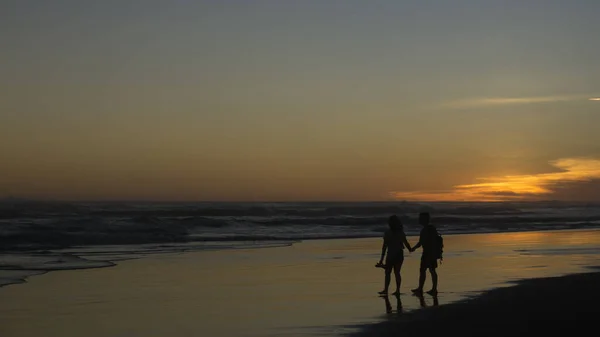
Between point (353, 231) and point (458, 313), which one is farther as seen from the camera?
point (353, 231)

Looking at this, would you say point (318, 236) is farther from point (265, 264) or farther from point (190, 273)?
point (190, 273)

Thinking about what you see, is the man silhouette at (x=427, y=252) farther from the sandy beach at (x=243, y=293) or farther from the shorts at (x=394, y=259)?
the sandy beach at (x=243, y=293)

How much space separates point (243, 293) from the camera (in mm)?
14188

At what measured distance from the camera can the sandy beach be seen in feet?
35.2

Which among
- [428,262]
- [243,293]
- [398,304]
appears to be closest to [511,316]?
[398,304]

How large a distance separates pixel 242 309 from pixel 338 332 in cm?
254

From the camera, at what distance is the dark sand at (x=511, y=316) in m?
9.92

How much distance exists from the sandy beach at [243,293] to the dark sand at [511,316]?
17 centimetres

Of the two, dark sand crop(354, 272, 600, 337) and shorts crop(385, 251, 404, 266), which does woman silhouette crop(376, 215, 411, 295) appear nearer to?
shorts crop(385, 251, 404, 266)

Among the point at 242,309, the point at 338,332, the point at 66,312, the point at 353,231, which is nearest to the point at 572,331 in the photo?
the point at 338,332

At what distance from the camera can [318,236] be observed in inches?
1375

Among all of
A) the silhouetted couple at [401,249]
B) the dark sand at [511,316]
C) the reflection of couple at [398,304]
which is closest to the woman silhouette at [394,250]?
the silhouetted couple at [401,249]

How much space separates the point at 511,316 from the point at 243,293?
5.20 m

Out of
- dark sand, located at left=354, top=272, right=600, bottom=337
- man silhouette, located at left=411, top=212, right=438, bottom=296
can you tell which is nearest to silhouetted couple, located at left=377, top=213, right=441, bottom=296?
man silhouette, located at left=411, top=212, right=438, bottom=296
